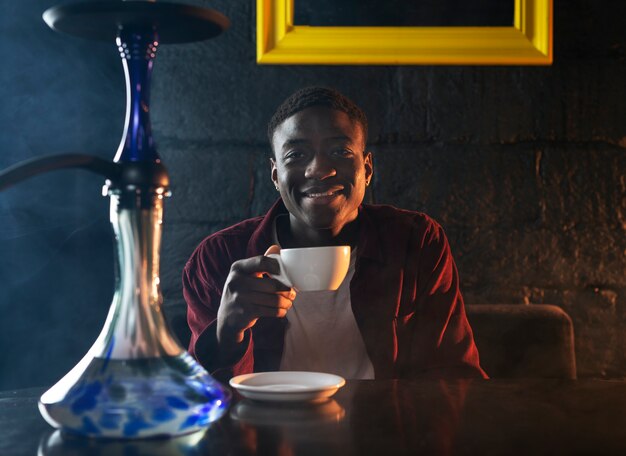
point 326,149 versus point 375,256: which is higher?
point 326,149

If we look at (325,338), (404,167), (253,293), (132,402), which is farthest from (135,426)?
(404,167)

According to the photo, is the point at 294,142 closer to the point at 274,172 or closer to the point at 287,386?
the point at 274,172

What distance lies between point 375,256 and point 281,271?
2.46 ft

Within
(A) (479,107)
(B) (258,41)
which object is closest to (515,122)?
(A) (479,107)

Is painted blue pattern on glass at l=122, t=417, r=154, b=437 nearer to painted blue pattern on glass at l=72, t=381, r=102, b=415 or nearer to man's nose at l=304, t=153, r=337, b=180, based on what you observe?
painted blue pattern on glass at l=72, t=381, r=102, b=415

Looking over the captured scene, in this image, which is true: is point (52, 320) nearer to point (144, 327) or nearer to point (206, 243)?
point (206, 243)

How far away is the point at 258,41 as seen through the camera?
1.94 m

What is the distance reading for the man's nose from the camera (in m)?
1.76

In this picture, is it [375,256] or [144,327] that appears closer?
[144,327]

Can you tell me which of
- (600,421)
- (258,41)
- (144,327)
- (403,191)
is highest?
(258,41)

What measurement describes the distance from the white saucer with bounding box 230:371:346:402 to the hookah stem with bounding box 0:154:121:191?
1.11ft

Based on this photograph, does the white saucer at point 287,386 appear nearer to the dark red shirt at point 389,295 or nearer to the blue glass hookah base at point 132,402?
the blue glass hookah base at point 132,402

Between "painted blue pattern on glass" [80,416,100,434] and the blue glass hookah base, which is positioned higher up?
the blue glass hookah base

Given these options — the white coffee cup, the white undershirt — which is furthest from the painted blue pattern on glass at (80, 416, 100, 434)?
the white undershirt
